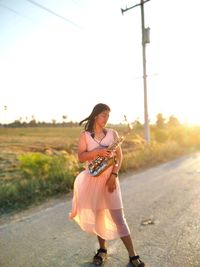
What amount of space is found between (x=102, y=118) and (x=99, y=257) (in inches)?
67.5

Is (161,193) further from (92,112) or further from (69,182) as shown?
(92,112)

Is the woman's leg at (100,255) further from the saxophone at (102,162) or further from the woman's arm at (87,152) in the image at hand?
the woman's arm at (87,152)

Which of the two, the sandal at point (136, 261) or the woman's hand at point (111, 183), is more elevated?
the woman's hand at point (111, 183)

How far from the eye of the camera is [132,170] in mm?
12945

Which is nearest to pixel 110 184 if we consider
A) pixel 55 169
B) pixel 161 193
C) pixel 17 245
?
pixel 17 245

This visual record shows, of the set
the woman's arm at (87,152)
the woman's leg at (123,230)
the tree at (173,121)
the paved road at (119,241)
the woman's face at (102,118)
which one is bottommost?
the paved road at (119,241)

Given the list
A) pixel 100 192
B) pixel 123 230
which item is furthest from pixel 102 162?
pixel 123 230

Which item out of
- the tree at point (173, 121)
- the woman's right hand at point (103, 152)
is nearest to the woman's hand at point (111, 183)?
the woman's right hand at point (103, 152)

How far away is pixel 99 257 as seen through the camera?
4262 mm

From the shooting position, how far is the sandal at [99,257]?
419 cm

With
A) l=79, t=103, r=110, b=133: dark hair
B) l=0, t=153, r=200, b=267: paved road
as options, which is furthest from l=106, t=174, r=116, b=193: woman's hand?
l=0, t=153, r=200, b=267: paved road

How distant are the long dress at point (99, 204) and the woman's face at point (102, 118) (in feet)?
0.49

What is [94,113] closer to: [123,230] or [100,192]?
[100,192]

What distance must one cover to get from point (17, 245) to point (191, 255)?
7.98 feet
